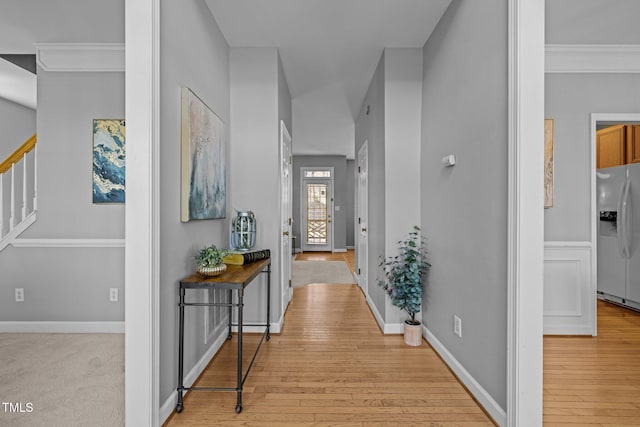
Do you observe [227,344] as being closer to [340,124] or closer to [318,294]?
[318,294]

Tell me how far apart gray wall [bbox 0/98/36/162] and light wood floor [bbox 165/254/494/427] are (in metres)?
4.27

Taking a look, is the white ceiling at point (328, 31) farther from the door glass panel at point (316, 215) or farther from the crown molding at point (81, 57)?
the door glass panel at point (316, 215)

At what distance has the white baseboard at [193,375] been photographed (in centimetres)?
175

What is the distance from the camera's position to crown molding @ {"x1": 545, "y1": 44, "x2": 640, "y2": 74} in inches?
119

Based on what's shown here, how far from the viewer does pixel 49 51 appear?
3.08 meters

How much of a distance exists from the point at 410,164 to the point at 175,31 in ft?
7.28

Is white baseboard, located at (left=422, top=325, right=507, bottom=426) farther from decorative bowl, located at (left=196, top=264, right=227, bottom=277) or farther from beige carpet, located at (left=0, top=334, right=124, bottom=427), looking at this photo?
beige carpet, located at (left=0, top=334, right=124, bottom=427)

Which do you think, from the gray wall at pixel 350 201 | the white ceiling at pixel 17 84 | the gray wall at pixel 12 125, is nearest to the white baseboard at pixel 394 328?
the white ceiling at pixel 17 84

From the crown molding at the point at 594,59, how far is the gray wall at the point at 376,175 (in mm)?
1634

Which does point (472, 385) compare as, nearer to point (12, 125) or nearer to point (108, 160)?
point (108, 160)

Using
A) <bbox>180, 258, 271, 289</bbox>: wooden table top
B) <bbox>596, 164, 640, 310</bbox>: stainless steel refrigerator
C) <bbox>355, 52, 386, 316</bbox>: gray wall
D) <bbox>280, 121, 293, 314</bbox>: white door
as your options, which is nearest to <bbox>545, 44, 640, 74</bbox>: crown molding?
<bbox>596, 164, 640, 310</bbox>: stainless steel refrigerator

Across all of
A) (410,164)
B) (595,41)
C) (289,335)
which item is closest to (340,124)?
(410,164)

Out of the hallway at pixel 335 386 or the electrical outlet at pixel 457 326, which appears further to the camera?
the electrical outlet at pixel 457 326

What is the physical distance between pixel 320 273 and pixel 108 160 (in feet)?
13.4
